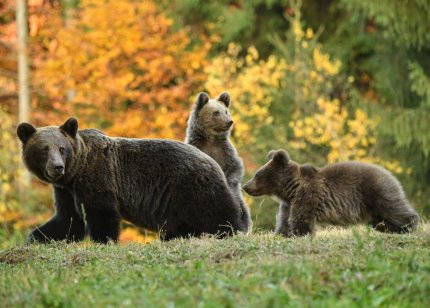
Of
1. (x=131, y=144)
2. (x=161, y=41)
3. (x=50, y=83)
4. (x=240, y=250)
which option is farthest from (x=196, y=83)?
(x=240, y=250)

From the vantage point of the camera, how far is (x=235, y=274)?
237 inches

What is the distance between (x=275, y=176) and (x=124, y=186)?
1.51 m

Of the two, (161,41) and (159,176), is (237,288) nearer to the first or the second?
(159,176)

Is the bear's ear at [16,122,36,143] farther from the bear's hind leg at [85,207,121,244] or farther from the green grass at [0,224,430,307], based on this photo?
the green grass at [0,224,430,307]

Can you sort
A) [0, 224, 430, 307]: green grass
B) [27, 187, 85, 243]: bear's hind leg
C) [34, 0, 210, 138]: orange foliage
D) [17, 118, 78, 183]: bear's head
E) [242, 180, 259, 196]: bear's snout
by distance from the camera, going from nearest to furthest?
[0, 224, 430, 307]: green grass → [17, 118, 78, 183]: bear's head → [27, 187, 85, 243]: bear's hind leg → [242, 180, 259, 196]: bear's snout → [34, 0, 210, 138]: orange foliage

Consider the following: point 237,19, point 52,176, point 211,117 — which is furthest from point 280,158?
point 237,19

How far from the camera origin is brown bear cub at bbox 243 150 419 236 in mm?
8453

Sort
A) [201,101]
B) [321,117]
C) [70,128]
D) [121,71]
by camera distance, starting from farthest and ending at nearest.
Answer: [121,71] → [321,117] → [201,101] → [70,128]

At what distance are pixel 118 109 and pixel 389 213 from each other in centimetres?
1330

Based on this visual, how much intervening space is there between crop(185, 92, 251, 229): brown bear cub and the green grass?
9.19 ft

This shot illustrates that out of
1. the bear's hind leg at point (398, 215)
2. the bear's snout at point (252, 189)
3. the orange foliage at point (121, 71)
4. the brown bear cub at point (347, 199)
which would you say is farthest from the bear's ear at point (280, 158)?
the orange foliage at point (121, 71)

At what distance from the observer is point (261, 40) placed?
2495 cm

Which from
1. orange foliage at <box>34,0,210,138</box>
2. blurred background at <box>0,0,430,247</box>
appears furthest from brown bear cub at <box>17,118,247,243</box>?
orange foliage at <box>34,0,210,138</box>

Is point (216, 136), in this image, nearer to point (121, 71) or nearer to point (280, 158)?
point (280, 158)
